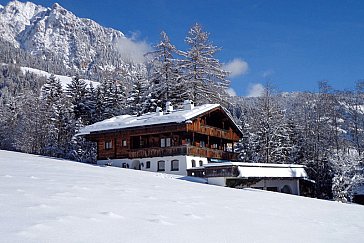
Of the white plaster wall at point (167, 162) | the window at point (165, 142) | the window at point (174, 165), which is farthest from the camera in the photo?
the window at point (165, 142)

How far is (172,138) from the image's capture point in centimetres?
3647

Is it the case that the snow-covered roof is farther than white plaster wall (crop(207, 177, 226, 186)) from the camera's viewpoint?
Yes

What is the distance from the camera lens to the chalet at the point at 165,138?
34281mm

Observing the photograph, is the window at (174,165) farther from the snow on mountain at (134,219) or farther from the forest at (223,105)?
the snow on mountain at (134,219)

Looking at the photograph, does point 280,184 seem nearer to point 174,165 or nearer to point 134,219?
point 174,165

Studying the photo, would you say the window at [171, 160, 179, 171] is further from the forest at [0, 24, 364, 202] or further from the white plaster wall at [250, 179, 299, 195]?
the forest at [0, 24, 364, 202]

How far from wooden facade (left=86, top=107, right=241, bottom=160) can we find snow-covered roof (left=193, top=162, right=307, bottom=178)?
577cm

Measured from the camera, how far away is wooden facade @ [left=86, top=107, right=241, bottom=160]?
114 feet

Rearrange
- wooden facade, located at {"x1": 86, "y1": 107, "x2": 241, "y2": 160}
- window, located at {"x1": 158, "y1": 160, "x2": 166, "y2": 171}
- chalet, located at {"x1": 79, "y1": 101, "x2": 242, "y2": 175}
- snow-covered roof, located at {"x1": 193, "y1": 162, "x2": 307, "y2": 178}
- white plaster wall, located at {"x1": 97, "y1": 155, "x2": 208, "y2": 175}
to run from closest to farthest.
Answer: snow-covered roof, located at {"x1": 193, "y1": 162, "x2": 307, "y2": 178} < white plaster wall, located at {"x1": 97, "y1": 155, "x2": 208, "y2": 175} < chalet, located at {"x1": 79, "y1": 101, "x2": 242, "y2": 175} < wooden facade, located at {"x1": 86, "y1": 107, "x2": 241, "y2": 160} < window, located at {"x1": 158, "y1": 160, "x2": 166, "y2": 171}

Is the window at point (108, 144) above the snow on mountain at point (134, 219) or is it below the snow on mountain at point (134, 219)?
above

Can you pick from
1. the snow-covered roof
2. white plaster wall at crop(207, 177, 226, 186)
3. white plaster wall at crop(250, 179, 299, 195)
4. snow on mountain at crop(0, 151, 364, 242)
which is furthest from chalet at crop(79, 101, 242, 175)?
snow on mountain at crop(0, 151, 364, 242)

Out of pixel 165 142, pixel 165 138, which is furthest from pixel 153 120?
pixel 165 142

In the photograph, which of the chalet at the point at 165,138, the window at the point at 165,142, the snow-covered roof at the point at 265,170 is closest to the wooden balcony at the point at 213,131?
the chalet at the point at 165,138

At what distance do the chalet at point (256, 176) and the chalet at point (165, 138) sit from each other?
3.89m
